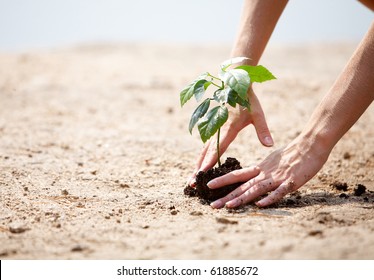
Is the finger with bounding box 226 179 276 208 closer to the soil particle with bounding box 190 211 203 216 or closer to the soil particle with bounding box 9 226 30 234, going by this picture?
the soil particle with bounding box 190 211 203 216

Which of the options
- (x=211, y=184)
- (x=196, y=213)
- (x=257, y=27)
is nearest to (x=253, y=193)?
(x=211, y=184)

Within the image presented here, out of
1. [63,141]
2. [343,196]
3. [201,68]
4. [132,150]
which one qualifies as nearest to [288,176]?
[343,196]

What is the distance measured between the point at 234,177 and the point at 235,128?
389 millimetres

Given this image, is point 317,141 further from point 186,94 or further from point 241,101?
point 186,94

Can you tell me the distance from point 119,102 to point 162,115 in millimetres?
844

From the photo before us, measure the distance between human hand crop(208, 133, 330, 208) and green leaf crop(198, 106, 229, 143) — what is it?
273 millimetres

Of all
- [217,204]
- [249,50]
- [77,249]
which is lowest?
[77,249]

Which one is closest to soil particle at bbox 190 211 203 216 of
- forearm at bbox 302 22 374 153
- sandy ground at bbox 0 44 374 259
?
sandy ground at bbox 0 44 374 259

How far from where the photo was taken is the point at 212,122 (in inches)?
91.0

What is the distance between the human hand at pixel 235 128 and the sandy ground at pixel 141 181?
231 millimetres

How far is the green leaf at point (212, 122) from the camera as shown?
7.54 ft

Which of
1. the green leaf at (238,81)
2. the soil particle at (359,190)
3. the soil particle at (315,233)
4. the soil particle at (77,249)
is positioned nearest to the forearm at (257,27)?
the green leaf at (238,81)

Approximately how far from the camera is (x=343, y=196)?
2580 millimetres
